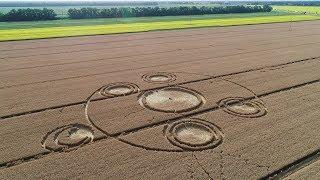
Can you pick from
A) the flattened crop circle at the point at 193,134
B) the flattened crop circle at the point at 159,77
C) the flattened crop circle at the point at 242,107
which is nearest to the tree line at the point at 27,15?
the flattened crop circle at the point at 159,77

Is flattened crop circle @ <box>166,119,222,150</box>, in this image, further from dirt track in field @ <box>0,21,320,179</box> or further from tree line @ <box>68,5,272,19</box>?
tree line @ <box>68,5,272,19</box>

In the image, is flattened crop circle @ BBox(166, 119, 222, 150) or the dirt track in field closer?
the dirt track in field

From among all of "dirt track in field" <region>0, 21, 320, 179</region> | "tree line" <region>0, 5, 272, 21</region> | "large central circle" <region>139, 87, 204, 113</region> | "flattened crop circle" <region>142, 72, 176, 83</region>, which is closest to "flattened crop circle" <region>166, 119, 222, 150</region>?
"dirt track in field" <region>0, 21, 320, 179</region>

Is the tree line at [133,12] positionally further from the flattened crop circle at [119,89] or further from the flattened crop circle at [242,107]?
the flattened crop circle at [242,107]

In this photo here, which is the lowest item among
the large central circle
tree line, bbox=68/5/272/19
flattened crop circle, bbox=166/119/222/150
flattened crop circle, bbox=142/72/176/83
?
flattened crop circle, bbox=166/119/222/150

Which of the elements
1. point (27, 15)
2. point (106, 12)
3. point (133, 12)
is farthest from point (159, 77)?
point (133, 12)

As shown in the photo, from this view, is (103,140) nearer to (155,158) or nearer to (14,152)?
(155,158)

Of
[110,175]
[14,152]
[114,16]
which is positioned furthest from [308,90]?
[114,16]
